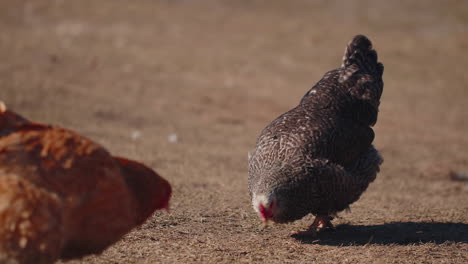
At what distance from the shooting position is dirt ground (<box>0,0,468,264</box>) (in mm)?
5098

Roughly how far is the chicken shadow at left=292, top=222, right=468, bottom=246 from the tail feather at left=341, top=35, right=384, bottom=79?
1700mm

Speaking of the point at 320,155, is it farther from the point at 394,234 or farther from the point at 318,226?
the point at 394,234

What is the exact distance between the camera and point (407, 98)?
14023 millimetres

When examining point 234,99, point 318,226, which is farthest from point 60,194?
point 234,99

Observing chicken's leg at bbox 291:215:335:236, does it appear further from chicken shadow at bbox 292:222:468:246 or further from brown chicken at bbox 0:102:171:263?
brown chicken at bbox 0:102:171:263

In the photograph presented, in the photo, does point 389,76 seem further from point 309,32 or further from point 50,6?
point 50,6

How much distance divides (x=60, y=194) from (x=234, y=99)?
9.91 m

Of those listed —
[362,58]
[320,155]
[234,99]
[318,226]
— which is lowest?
[318,226]

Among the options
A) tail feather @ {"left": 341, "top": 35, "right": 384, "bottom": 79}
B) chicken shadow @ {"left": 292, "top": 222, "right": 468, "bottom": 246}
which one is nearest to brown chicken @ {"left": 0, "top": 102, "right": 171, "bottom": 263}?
chicken shadow @ {"left": 292, "top": 222, "right": 468, "bottom": 246}

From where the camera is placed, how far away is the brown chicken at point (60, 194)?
10.5 ft

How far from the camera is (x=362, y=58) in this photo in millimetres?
6383

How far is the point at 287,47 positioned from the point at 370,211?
1074cm

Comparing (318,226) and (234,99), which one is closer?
(318,226)

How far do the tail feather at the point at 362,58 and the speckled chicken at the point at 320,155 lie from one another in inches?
4.9
